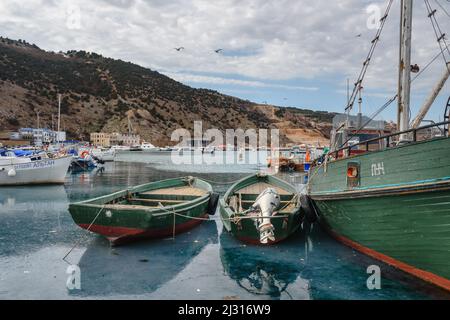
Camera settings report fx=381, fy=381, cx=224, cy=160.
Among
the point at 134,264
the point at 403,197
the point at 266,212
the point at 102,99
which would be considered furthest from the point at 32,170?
the point at 102,99

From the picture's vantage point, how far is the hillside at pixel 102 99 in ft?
298

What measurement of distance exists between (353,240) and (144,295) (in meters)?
5.96

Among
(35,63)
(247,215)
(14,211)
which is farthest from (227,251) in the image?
(35,63)

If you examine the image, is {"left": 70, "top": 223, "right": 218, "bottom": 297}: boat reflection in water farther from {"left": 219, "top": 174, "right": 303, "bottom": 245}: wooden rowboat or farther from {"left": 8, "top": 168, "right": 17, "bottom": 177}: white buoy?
{"left": 8, "top": 168, "right": 17, "bottom": 177}: white buoy

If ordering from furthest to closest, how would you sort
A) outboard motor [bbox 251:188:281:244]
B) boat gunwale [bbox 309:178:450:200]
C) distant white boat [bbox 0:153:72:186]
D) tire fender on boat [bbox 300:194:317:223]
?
1. distant white boat [bbox 0:153:72:186]
2. tire fender on boat [bbox 300:194:317:223]
3. outboard motor [bbox 251:188:281:244]
4. boat gunwale [bbox 309:178:450:200]

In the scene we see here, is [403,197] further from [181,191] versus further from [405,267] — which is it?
[181,191]

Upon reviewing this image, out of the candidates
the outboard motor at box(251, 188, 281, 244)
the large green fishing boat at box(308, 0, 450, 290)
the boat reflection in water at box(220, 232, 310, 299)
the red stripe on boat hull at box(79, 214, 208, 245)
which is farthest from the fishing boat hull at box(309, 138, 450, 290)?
the red stripe on boat hull at box(79, 214, 208, 245)

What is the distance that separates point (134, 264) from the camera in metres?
10.1

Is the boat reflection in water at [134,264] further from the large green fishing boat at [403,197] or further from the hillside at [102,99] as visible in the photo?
the hillside at [102,99]

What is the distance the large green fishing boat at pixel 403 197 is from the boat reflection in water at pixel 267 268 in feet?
6.00

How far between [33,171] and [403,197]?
25136 millimetres

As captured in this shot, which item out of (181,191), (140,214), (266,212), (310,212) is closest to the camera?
(140,214)

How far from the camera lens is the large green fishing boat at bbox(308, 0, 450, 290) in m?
7.77
